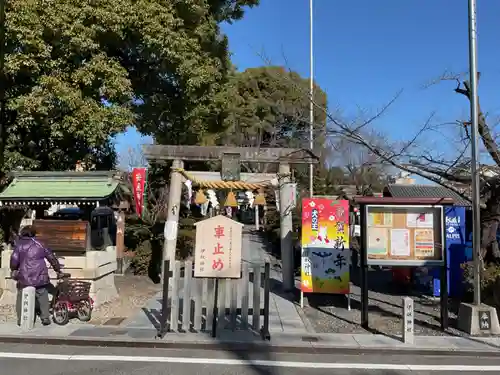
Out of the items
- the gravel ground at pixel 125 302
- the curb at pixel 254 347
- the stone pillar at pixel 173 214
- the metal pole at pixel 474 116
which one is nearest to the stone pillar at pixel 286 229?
the stone pillar at pixel 173 214

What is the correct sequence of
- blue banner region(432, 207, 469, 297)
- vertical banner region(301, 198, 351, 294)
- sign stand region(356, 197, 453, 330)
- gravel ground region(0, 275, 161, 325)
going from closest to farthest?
sign stand region(356, 197, 453, 330)
gravel ground region(0, 275, 161, 325)
vertical banner region(301, 198, 351, 294)
blue banner region(432, 207, 469, 297)

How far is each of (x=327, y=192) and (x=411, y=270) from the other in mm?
12930

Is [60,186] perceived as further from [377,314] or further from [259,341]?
[377,314]

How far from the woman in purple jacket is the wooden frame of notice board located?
5853 millimetres

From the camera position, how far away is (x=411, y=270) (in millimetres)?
12461

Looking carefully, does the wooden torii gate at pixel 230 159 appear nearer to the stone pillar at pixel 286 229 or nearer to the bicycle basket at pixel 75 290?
the stone pillar at pixel 286 229

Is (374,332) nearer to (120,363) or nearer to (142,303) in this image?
(120,363)

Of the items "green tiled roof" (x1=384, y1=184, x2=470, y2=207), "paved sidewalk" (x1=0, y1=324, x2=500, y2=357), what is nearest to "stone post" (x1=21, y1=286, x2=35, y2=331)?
"paved sidewalk" (x1=0, y1=324, x2=500, y2=357)

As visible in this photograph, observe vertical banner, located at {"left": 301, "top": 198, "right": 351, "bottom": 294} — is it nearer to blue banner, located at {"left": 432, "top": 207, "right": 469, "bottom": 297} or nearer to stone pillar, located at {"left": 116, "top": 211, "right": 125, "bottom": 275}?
blue banner, located at {"left": 432, "top": 207, "right": 469, "bottom": 297}

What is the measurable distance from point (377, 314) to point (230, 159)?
5204 mm

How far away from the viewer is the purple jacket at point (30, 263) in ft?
26.1

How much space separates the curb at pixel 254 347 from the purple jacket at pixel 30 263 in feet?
3.91

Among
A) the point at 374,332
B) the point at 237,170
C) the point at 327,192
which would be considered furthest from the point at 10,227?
the point at 327,192

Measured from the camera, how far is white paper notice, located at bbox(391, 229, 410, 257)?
8.53 meters
